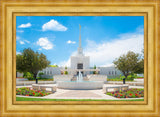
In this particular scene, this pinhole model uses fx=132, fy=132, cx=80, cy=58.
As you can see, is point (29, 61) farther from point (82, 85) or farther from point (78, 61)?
point (78, 61)

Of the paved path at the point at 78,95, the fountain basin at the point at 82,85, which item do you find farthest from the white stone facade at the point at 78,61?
the paved path at the point at 78,95

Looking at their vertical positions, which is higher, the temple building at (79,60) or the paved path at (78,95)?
the temple building at (79,60)

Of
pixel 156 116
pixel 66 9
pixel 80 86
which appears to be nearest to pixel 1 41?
pixel 66 9

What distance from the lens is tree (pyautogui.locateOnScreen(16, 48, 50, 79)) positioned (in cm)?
2441

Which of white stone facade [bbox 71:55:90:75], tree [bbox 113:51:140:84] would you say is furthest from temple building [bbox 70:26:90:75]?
tree [bbox 113:51:140:84]

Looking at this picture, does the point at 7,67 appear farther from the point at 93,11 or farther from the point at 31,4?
the point at 93,11

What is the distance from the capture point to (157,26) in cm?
601

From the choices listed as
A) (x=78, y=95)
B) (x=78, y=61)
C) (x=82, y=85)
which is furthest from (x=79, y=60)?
(x=78, y=95)

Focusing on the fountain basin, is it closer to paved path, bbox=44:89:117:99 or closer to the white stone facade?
paved path, bbox=44:89:117:99

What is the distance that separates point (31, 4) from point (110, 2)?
11.7ft

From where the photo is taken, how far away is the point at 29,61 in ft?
82.6

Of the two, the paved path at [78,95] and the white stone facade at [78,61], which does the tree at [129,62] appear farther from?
the paved path at [78,95]

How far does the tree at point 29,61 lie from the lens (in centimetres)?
2441

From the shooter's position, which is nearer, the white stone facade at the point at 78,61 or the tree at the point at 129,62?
the tree at the point at 129,62
